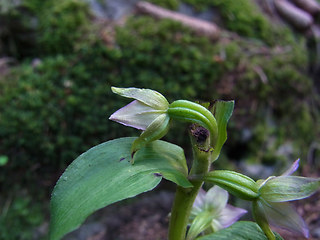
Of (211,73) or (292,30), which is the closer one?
(211,73)

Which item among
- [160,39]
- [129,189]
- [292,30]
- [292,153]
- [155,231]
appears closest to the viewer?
[129,189]

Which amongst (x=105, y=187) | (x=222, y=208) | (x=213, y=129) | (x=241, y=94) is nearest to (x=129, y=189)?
(x=105, y=187)

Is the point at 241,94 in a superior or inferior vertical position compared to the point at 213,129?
inferior

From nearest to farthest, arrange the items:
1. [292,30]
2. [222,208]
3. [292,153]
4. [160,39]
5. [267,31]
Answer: [222,208] → [160,39] → [292,153] → [267,31] → [292,30]

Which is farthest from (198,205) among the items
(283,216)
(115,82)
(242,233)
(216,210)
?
(115,82)

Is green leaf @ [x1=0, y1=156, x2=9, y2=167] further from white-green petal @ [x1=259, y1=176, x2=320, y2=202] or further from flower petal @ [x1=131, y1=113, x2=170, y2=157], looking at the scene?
white-green petal @ [x1=259, y1=176, x2=320, y2=202]

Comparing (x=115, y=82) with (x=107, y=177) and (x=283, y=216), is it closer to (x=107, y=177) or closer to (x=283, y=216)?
(x=107, y=177)

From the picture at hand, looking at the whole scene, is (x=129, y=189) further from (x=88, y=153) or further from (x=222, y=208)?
(x=222, y=208)

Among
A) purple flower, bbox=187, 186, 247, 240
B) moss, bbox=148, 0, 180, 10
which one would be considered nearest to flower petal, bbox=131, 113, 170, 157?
purple flower, bbox=187, 186, 247, 240
